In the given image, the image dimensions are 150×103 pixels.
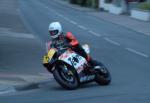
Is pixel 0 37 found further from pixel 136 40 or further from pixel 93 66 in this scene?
pixel 93 66

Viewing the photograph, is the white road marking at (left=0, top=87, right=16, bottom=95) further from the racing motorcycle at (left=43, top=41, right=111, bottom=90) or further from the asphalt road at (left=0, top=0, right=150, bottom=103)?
the racing motorcycle at (left=43, top=41, right=111, bottom=90)

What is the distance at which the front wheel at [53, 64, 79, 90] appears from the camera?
13.8m

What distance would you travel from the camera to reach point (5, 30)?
1238 inches

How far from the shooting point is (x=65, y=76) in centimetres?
1389

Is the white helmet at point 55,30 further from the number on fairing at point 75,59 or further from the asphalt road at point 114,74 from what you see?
the asphalt road at point 114,74

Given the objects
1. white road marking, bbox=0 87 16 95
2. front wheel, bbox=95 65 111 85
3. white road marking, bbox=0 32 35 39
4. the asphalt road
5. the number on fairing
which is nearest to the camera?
the asphalt road

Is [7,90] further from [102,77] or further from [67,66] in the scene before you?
[102,77]

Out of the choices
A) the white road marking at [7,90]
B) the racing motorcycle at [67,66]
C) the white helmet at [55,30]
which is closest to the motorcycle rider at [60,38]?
the white helmet at [55,30]

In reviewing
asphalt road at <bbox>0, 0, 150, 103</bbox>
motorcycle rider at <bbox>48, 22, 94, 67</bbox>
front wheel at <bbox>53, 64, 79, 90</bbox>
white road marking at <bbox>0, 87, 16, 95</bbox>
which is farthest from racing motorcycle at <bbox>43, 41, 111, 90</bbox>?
white road marking at <bbox>0, 87, 16, 95</bbox>

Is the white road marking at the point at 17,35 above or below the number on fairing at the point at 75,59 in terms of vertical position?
below

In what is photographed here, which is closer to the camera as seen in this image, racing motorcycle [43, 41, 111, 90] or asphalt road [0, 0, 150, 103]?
asphalt road [0, 0, 150, 103]

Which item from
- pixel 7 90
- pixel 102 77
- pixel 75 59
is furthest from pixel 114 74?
pixel 7 90

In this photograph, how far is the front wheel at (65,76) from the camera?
13.8 m

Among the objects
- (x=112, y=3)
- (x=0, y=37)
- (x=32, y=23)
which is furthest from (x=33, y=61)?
(x=112, y=3)
